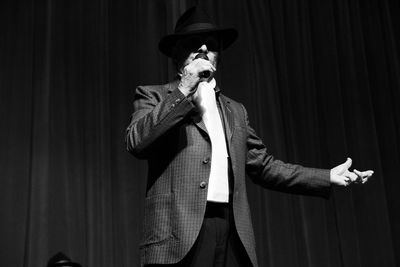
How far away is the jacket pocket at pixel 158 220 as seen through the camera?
1390 millimetres

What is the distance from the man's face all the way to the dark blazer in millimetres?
122

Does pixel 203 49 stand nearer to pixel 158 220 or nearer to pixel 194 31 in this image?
pixel 194 31

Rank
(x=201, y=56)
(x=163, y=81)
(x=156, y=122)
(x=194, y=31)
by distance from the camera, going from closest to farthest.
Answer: (x=156, y=122) < (x=201, y=56) < (x=194, y=31) < (x=163, y=81)

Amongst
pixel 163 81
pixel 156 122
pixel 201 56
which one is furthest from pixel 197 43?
pixel 163 81

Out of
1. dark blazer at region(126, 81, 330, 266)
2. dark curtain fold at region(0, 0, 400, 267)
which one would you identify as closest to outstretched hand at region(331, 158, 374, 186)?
dark blazer at region(126, 81, 330, 266)

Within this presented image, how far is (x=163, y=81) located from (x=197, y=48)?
1.09 meters

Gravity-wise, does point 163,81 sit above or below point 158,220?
above

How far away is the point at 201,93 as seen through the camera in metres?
1.57

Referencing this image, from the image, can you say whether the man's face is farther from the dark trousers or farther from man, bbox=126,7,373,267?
the dark trousers

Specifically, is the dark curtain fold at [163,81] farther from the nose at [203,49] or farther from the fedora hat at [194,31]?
the nose at [203,49]

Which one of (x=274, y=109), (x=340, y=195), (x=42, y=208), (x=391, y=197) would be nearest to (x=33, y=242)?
(x=42, y=208)

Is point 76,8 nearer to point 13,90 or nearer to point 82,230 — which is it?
Answer: point 13,90

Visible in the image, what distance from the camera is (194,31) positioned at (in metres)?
1.64

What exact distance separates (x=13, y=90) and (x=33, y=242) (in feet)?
2.03
